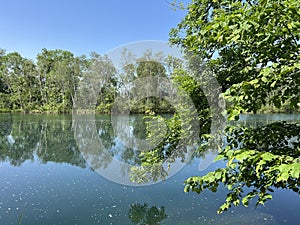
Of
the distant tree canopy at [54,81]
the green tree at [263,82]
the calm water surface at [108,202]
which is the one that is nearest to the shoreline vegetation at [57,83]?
the distant tree canopy at [54,81]

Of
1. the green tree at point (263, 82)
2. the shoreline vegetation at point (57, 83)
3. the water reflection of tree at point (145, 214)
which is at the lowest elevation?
the water reflection of tree at point (145, 214)

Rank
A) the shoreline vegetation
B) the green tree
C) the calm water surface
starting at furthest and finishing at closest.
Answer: the shoreline vegetation < the calm water surface < the green tree

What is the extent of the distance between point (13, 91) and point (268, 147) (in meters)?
48.8

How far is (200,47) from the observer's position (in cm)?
264

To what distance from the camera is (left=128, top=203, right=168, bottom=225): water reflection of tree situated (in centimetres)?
450

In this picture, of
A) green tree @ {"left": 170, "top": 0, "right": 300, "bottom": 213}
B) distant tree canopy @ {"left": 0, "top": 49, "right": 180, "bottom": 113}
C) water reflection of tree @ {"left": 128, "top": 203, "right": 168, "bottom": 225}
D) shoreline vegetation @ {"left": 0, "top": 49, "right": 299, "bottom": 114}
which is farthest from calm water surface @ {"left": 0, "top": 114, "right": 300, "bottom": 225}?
distant tree canopy @ {"left": 0, "top": 49, "right": 180, "bottom": 113}

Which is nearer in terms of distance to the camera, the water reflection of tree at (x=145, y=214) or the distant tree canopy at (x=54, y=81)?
the water reflection of tree at (x=145, y=214)

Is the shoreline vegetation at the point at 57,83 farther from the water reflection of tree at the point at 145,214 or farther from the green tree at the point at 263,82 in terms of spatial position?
the green tree at the point at 263,82

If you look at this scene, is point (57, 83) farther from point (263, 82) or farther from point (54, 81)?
point (263, 82)

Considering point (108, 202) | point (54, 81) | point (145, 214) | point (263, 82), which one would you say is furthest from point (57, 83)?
point (263, 82)

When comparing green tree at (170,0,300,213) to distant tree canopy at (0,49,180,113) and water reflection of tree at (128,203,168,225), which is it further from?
distant tree canopy at (0,49,180,113)

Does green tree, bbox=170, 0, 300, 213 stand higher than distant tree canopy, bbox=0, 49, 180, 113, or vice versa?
distant tree canopy, bbox=0, 49, 180, 113

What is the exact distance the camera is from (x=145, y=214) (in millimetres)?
4793

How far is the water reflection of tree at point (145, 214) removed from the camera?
177 inches
